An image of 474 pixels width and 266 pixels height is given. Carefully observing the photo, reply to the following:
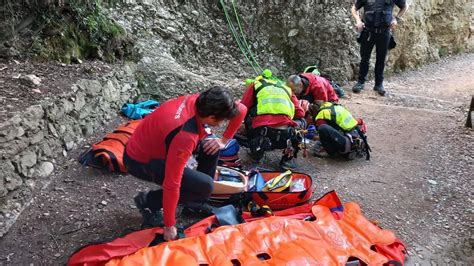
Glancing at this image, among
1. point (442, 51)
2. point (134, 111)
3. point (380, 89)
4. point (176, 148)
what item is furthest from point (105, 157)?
point (442, 51)

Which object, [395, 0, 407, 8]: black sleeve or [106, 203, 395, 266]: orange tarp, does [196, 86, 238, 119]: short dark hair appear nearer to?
[106, 203, 395, 266]: orange tarp

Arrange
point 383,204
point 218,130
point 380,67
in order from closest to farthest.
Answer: point 383,204 → point 218,130 → point 380,67

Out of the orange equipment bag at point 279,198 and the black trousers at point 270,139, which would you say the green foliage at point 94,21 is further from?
the orange equipment bag at point 279,198

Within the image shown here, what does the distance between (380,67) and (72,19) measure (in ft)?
16.6

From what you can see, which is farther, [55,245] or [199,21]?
[199,21]

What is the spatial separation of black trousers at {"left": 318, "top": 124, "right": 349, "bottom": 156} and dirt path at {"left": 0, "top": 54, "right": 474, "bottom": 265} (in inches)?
6.1

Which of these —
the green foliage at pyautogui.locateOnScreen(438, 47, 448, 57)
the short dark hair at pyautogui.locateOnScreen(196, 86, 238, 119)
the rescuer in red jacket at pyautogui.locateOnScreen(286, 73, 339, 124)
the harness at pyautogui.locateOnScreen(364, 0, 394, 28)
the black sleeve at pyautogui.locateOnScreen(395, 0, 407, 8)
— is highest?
the black sleeve at pyautogui.locateOnScreen(395, 0, 407, 8)

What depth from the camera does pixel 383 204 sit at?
383 centimetres

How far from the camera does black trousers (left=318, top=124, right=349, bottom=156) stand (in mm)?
4598

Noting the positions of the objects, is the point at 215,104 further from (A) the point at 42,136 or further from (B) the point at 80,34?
(B) the point at 80,34

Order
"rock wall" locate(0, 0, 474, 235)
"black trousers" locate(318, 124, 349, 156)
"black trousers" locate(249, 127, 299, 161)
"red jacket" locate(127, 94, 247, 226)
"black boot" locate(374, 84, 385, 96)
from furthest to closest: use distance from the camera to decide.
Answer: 1. "black boot" locate(374, 84, 385, 96)
2. "black trousers" locate(318, 124, 349, 156)
3. "black trousers" locate(249, 127, 299, 161)
4. "rock wall" locate(0, 0, 474, 235)
5. "red jacket" locate(127, 94, 247, 226)

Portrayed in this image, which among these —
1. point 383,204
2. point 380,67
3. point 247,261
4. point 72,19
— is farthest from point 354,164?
point 72,19

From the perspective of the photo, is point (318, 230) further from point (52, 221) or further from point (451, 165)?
point (451, 165)

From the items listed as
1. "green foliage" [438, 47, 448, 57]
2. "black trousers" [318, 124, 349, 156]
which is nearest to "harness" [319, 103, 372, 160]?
"black trousers" [318, 124, 349, 156]
